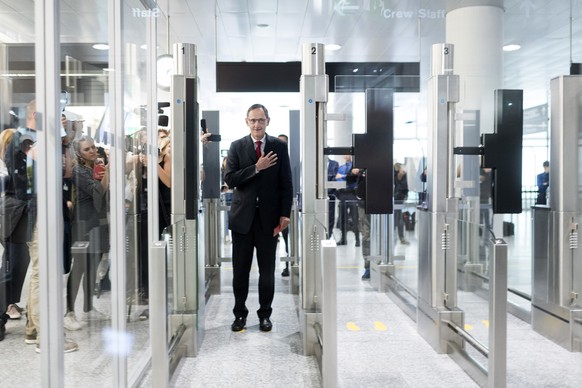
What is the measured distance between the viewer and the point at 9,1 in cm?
160

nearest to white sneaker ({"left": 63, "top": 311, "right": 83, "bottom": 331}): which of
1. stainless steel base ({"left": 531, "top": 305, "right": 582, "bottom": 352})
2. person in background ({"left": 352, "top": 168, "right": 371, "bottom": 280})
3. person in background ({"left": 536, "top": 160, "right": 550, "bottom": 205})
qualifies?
stainless steel base ({"left": 531, "top": 305, "right": 582, "bottom": 352})

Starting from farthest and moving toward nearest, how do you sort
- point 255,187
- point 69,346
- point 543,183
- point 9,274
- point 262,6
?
1. point 262,6
2. point 543,183
3. point 255,187
4. point 69,346
5. point 9,274

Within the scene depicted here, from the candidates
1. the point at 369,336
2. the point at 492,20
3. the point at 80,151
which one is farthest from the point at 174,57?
the point at 492,20

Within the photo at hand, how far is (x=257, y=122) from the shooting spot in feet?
12.6

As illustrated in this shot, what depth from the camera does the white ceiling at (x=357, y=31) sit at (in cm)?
455

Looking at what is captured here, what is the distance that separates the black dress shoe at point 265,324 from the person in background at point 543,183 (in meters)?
2.24

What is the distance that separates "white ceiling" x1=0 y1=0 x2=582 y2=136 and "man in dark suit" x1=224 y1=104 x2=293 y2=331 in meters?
1.28

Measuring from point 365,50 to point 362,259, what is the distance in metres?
1.88

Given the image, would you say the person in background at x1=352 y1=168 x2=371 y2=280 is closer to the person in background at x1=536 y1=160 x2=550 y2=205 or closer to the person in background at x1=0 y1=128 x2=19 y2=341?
the person in background at x1=536 y1=160 x2=550 y2=205

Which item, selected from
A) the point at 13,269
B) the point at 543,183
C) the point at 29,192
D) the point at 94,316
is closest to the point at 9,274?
the point at 13,269

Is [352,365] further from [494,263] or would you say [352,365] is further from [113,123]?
[113,123]

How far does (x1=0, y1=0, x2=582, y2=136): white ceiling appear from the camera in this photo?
4.55 m

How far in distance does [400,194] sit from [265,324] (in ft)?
6.63

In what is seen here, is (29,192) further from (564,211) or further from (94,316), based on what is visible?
(564,211)
